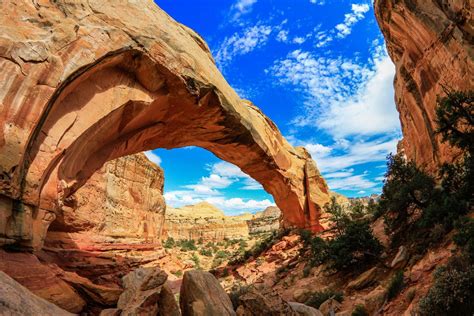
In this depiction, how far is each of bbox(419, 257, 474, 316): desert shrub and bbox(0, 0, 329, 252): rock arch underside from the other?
30.2ft

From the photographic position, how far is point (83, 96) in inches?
334

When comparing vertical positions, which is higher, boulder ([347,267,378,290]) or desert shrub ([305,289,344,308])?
boulder ([347,267,378,290])

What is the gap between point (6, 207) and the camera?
622cm

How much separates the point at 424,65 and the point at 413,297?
529 inches

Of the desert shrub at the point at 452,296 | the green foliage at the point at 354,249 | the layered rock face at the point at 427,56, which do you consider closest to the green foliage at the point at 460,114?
the layered rock face at the point at 427,56

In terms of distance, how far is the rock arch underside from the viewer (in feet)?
21.3

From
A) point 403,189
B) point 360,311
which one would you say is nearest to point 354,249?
point 403,189

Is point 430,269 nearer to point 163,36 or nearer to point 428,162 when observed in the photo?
point 428,162

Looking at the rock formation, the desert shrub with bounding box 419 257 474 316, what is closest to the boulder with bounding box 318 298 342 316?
the desert shrub with bounding box 419 257 474 316

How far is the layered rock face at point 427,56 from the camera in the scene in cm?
1259

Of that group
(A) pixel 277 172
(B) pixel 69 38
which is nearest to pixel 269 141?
(A) pixel 277 172

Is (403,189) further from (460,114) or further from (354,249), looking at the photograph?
(460,114)

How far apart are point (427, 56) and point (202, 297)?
16.7m

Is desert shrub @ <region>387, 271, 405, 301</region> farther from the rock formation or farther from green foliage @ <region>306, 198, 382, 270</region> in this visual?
the rock formation
